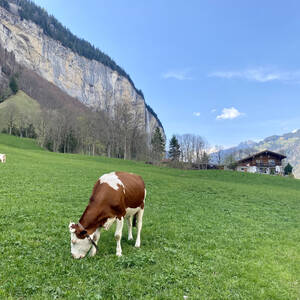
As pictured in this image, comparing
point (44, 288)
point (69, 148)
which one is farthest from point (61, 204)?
point (69, 148)

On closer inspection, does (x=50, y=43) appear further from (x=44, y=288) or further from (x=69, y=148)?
(x=44, y=288)

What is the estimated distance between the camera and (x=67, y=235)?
8195mm

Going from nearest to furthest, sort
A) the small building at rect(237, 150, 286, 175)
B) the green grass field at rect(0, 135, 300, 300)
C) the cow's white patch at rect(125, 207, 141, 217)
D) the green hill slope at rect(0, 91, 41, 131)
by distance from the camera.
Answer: the green grass field at rect(0, 135, 300, 300), the cow's white patch at rect(125, 207, 141, 217), the small building at rect(237, 150, 286, 175), the green hill slope at rect(0, 91, 41, 131)

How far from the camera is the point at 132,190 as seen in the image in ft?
24.9

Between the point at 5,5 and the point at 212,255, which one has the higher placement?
the point at 5,5

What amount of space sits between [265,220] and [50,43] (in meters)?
235

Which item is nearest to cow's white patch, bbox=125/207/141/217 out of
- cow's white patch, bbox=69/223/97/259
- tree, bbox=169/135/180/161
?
cow's white patch, bbox=69/223/97/259

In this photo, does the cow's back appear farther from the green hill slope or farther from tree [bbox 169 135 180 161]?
the green hill slope

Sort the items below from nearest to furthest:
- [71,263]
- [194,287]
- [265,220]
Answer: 1. [194,287]
2. [71,263]
3. [265,220]

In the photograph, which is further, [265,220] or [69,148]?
[69,148]

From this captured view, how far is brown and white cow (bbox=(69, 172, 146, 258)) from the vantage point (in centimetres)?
622

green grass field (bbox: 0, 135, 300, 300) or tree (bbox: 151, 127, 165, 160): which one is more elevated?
tree (bbox: 151, 127, 165, 160)

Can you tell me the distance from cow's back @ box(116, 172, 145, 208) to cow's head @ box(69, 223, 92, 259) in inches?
67.4

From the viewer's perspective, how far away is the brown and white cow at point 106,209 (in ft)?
20.4
